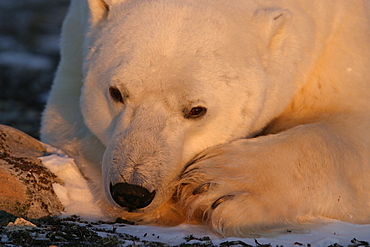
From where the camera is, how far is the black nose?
9.00ft

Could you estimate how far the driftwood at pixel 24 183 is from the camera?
9.52ft

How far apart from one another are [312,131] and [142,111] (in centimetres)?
93

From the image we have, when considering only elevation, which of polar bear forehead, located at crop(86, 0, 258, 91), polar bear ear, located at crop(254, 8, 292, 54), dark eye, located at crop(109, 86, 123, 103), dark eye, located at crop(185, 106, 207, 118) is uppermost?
polar bear ear, located at crop(254, 8, 292, 54)

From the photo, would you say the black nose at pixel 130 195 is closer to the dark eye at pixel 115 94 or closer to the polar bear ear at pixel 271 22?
the dark eye at pixel 115 94

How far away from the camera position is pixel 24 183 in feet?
9.86

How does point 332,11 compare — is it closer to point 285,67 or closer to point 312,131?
point 285,67

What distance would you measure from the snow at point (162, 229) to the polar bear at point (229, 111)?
69mm

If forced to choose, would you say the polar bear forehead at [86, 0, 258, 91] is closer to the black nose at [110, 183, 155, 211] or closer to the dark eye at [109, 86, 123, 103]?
the dark eye at [109, 86, 123, 103]

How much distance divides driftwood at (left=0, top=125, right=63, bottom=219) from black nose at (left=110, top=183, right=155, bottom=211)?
40 cm

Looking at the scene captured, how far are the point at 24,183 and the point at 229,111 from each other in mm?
1099

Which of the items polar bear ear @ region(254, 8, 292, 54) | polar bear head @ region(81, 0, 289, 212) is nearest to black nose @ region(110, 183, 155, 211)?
polar bear head @ region(81, 0, 289, 212)

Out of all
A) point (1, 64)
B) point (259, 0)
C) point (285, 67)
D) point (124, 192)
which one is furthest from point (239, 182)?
point (1, 64)

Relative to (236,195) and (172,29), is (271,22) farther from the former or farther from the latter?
(236,195)

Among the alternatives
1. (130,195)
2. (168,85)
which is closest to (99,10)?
(168,85)
